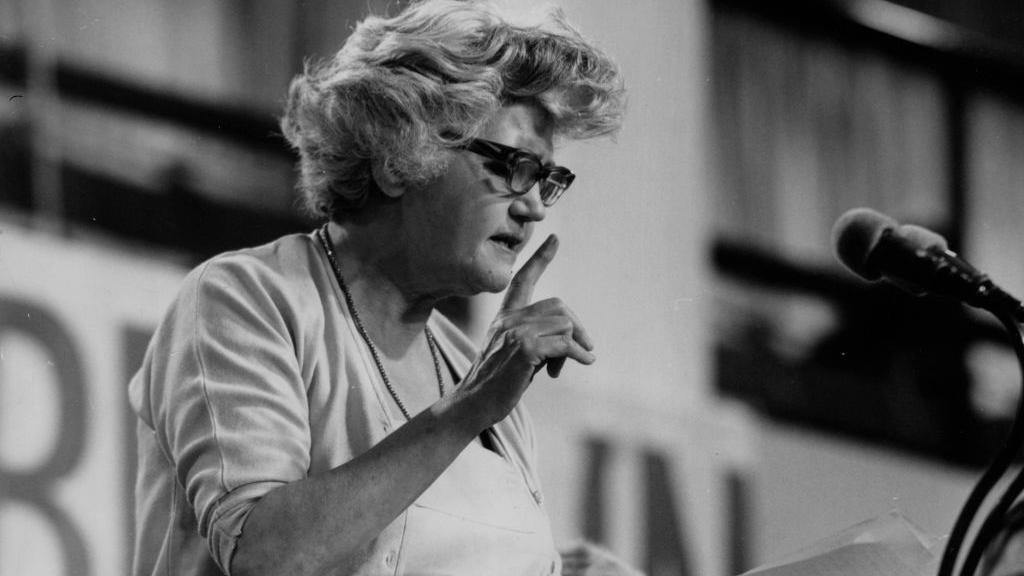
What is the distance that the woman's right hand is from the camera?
4.58ft

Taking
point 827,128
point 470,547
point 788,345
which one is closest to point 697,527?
point 788,345

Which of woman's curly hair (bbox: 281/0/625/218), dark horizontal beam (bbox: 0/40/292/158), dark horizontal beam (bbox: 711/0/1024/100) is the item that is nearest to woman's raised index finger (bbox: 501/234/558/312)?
woman's curly hair (bbox: 281/0/625/218)

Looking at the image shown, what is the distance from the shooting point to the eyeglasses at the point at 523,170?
5.32 feet

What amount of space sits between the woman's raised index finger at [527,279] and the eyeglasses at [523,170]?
0.22 feet

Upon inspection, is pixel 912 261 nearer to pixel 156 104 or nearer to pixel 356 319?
pixel 356 319

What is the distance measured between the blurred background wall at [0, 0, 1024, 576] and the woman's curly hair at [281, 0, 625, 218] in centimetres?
57

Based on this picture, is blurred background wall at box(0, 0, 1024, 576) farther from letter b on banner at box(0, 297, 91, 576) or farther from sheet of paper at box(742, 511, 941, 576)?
sheet of paper at box(742, 511, 941, 576)

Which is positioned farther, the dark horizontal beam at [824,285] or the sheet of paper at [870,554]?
the dark horizontal beam at [824,285]

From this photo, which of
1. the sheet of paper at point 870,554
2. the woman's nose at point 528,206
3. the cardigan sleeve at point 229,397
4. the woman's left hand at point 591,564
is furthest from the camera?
the woman's left hand at point 591,564

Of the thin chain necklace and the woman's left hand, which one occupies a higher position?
the thin chain necklace

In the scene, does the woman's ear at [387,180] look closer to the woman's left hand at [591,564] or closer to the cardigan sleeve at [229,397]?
the cardigan sleeve at [229,397]

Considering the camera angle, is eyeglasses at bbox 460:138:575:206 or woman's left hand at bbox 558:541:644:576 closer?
eyeglasses at bbox 460:138:575:206

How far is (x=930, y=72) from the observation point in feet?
11.7

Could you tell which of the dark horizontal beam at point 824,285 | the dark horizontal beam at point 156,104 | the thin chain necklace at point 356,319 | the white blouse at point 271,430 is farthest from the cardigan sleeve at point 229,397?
the dark horizontal beam at point 824,285
